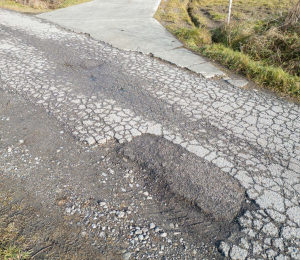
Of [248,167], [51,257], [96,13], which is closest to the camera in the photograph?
[51,257]

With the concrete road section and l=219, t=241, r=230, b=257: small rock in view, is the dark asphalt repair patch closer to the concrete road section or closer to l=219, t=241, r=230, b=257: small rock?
l=219, t=241, r=230, b=257: small rock

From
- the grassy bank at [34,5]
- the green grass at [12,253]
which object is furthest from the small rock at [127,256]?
the grassy bank at [34,5]

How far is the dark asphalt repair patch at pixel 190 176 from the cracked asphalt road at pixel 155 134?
0.07m

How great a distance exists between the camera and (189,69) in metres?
5.29

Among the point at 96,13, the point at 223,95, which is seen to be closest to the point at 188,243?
the point at 223,95

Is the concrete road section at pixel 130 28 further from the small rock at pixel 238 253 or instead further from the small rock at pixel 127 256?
the small rock at pixel 127 256

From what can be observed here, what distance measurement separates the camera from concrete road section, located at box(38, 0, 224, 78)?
18.9 feet

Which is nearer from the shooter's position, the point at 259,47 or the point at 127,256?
the point at 127,256

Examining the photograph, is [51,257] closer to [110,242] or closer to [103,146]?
[110,242]

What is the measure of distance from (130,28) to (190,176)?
5911 mm

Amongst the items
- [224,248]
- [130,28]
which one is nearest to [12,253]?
[224,248]

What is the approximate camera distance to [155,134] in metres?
3.44

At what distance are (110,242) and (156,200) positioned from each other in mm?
595

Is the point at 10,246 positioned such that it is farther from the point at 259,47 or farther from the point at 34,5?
the point at 34,5
